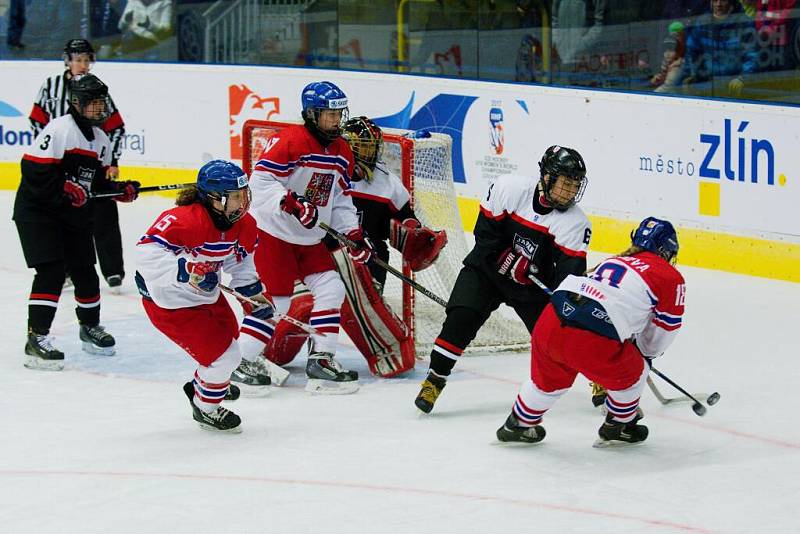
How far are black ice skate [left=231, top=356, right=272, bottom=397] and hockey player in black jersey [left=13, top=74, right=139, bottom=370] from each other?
763mm

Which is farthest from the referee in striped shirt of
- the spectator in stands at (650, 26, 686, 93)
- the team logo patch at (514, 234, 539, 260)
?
the spectator in stands at (650, 26, 686, 93)

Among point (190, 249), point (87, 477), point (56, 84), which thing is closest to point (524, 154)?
point (56, 84)

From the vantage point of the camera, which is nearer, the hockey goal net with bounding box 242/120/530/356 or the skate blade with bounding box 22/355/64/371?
the skate blade with bounding box 22/355/64/371

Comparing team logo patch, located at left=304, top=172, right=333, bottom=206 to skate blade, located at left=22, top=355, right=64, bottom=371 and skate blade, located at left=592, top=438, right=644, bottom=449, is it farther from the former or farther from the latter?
skate blade, located at left=592, top=438, right=644, bottom=449

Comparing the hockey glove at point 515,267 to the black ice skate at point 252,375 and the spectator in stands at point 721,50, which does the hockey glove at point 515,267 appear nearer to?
the black ice skate at point 252,375

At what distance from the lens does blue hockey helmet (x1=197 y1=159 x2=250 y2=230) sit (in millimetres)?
4066

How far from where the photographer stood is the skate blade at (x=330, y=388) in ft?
15.8

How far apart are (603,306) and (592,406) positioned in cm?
95

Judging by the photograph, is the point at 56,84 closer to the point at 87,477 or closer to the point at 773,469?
the point at 87,477

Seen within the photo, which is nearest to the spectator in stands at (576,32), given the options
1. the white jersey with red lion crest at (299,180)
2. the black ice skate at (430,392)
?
the white jersey with red lion crest at (299,180)

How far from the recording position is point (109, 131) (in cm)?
616

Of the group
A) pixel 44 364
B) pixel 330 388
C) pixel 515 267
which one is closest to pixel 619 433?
pixel 515 267

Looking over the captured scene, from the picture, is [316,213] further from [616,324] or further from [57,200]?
[616,324]

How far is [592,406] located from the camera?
4.64m
